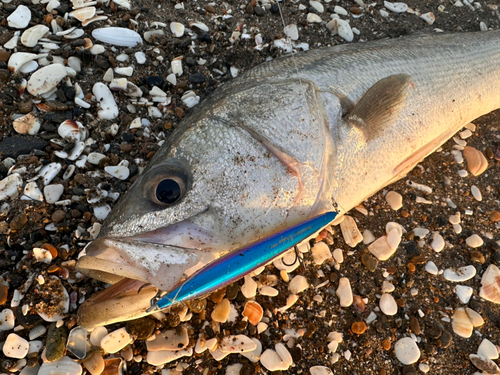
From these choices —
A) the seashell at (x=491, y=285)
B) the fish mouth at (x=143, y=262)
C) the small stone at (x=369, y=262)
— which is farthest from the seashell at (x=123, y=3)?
the seashell at (x=491, y=285)

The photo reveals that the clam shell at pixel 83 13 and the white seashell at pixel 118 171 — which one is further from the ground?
the clam shell at pixel 83 13

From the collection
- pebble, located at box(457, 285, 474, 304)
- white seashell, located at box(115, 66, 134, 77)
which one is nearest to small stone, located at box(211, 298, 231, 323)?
pebble, located at box(457, 285, 474, 304)

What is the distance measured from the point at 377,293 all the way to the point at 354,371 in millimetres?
460

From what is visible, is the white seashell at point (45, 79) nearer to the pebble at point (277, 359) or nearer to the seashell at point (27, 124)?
the seashell at point (27, 124)

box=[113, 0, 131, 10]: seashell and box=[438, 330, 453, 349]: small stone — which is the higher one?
box=[113, 0, 131, 10]: seashell

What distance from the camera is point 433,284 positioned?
2139 millimetres

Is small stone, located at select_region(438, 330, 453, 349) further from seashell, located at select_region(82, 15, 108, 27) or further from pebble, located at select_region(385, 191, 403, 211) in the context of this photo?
seashell, located at select_region(82, 15, 108, 27)

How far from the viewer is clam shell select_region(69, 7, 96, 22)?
237cm

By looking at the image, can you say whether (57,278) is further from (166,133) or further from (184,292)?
(166,133)

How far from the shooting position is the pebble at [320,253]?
6.79ft

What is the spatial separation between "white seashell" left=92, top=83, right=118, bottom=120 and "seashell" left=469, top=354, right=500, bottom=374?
2.63 meters

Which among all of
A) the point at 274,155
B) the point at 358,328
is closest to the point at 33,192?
the point at 274,155

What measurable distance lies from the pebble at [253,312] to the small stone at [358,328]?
0.54m

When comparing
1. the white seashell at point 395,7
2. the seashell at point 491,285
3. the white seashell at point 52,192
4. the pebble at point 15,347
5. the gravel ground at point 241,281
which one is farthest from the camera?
the white seashell at point 395,7
